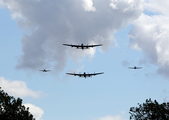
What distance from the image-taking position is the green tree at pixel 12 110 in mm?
51562

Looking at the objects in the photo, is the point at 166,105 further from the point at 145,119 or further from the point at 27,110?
the point at 27,110

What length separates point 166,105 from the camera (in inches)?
2489

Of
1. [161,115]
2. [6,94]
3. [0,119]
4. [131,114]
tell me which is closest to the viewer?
[0,119]

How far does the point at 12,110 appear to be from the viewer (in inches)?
2073

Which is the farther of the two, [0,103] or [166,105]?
[166,105]

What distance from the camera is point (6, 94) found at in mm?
55250

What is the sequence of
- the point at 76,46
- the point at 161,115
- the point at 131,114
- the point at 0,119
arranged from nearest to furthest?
the point at 0,119
the point at 161,115
the point at 131,114
the point at 76,46

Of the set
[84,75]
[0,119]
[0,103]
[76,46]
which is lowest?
[0,119]

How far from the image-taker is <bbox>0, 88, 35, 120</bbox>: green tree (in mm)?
51562

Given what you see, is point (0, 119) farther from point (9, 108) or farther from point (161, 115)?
point (161, 115)

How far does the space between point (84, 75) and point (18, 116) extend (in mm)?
61920

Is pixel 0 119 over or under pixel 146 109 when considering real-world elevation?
under

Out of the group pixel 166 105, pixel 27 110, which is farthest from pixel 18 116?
pixel 166 105

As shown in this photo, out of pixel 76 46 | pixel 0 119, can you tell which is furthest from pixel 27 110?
pixel 76 46
